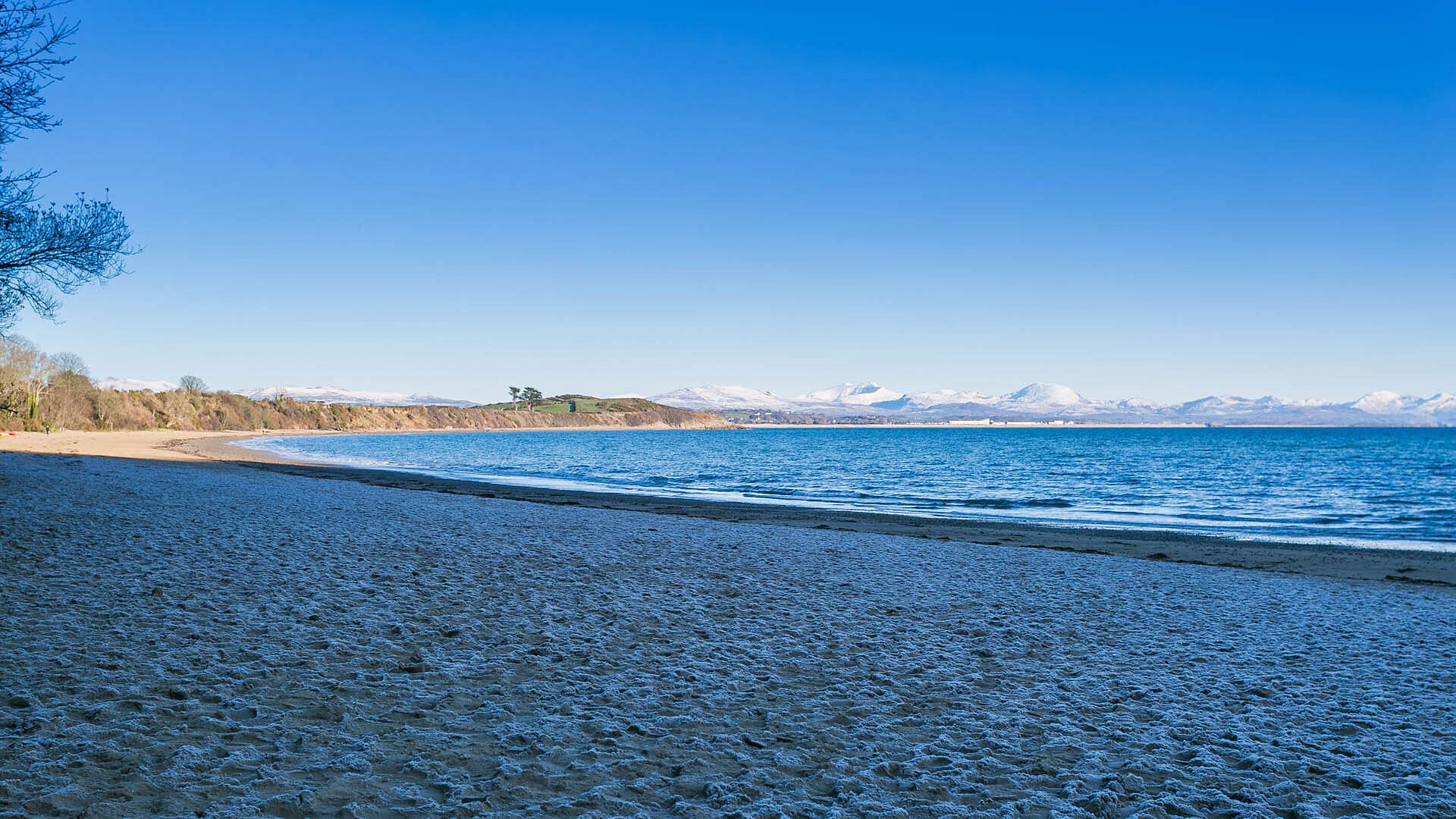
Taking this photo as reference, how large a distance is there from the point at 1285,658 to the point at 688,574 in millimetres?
7302

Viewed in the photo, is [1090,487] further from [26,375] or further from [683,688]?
[26,375]

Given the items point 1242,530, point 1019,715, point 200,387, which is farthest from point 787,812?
point 200,387

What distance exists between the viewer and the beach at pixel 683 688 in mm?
4703

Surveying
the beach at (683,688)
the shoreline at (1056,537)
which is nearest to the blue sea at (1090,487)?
the shoreline at (1056,537)

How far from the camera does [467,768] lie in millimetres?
4867

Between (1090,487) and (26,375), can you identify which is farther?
(26,375)

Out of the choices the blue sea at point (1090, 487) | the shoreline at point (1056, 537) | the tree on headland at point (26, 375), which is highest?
the tree on headland at point (26, 375)

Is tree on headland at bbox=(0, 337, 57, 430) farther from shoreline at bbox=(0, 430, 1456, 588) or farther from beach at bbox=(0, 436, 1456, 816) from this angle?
beach at bbox=(0, 436, 1456, 816)

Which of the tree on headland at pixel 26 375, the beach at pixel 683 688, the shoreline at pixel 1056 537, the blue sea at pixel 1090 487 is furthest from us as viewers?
the tree on headland at pixel 26 375

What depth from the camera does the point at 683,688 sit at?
6.63 metres

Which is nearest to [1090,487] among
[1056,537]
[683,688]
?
[1056,537]

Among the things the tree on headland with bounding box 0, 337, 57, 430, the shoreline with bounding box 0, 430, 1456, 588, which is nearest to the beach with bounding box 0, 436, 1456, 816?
the shoreline with bounding box 0, 430, 1456, 588

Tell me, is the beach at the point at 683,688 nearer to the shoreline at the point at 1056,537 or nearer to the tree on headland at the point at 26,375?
the shoreline at the point at 1056,537

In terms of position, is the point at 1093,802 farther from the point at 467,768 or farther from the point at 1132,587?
the point at 1132,587
